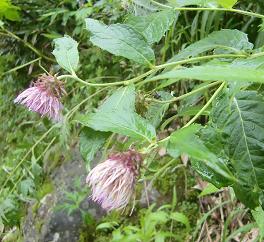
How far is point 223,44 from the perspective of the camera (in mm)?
809

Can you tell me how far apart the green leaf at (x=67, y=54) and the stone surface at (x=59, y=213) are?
3.88 feet

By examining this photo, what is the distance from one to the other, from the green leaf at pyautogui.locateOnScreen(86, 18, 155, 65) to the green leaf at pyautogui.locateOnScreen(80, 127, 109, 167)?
12 centimetres

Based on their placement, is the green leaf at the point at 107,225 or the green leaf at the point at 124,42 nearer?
the green leaf at the point at 124,42

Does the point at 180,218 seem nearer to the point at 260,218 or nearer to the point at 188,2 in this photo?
the point at 260,218

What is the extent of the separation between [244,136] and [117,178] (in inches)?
5.9

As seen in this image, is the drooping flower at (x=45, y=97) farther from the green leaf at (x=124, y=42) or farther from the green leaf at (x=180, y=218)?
the green leaf at (x=180, y=218)

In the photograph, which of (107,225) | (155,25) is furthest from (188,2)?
(107,225)

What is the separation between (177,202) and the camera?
1720 millimetres

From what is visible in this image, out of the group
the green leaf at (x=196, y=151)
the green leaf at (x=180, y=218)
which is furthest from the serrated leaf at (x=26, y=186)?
the green leaf at (x=196, y=151)

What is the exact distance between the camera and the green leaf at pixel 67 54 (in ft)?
2.47

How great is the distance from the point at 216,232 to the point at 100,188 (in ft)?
3.61

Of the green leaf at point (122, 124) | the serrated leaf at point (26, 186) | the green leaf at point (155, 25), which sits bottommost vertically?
the serrated leaf at point (26, 186)

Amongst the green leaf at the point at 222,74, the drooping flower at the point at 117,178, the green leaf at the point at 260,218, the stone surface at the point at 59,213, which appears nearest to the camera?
the green leaf at the point at 222,74

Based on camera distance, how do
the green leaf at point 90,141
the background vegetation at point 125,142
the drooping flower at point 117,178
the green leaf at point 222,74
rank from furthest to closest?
the background vegetation at point 125,142 → the green leaf at point 90,141 → the drooping flower at point 117,178 → the green leaf at point 222,74
